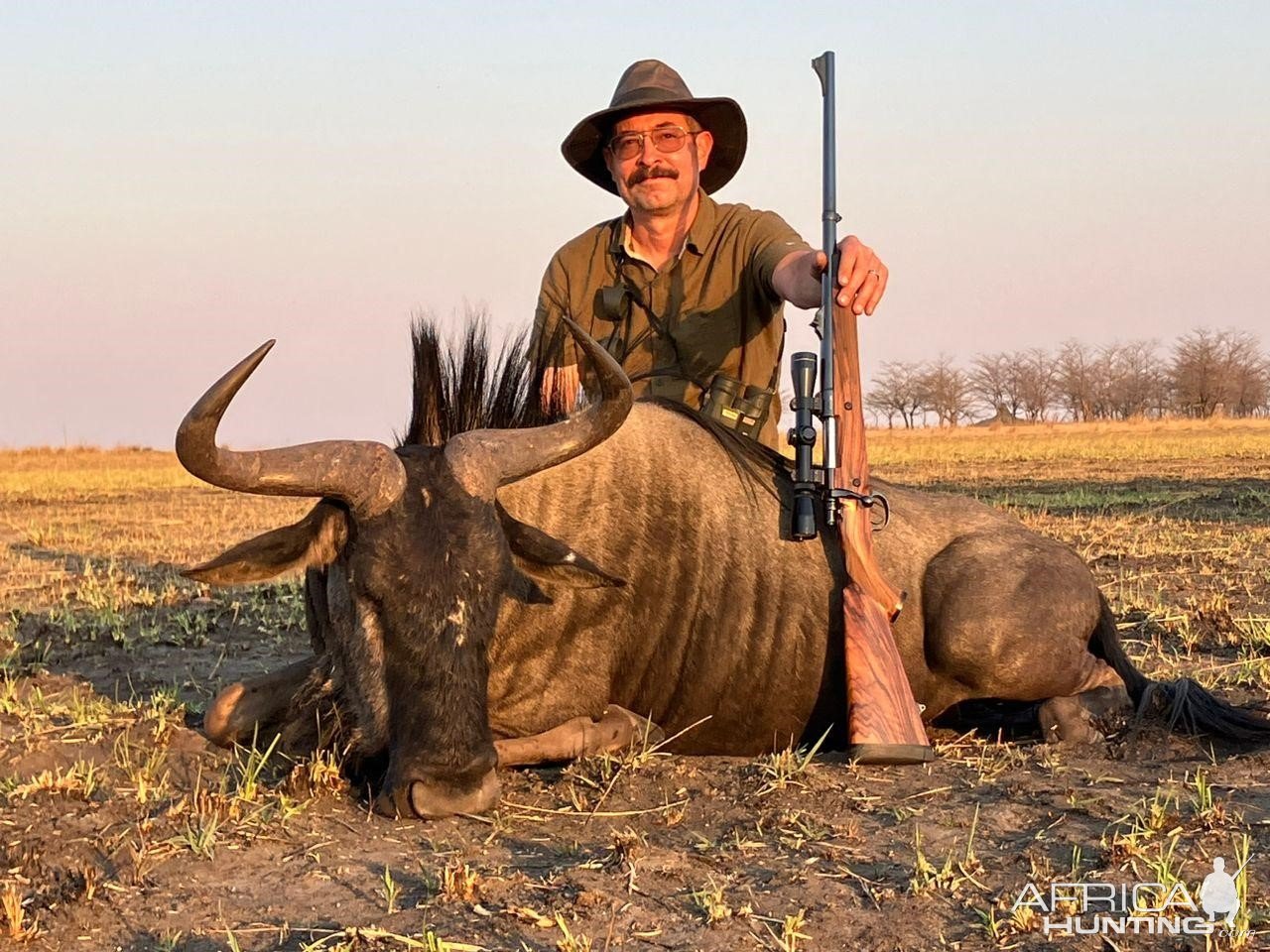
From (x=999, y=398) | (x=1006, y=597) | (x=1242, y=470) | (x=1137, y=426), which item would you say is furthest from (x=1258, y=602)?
(x=999, y=398)

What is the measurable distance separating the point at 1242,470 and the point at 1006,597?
15.9 meters

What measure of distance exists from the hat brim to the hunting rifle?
53.8 inches

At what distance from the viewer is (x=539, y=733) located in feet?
13.9

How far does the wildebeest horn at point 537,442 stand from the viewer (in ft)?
12.3

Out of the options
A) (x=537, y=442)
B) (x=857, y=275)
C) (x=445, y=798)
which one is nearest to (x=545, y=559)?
(x=537, y=442)

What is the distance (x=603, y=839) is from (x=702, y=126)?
4.10 m

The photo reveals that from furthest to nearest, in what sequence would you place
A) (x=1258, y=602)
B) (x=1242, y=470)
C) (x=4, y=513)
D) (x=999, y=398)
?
(x=999, y=398) < (x=1242, y=470) < (x=4, y=513) < (x=1258, y=602)

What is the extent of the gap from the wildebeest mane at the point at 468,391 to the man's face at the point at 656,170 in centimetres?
172

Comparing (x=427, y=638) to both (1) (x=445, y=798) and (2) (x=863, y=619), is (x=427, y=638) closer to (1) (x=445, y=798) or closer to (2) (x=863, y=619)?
(1) (x=445, y=798)

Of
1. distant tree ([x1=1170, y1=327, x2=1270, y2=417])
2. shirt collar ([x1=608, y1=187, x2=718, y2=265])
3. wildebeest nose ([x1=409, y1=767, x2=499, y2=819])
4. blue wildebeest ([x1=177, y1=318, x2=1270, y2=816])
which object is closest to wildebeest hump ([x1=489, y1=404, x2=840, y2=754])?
blue wildebeest ([x1=177, y1=318, x2=1270, y2=816])

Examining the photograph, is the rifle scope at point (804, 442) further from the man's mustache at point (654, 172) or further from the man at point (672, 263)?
the man's mustache at point (654, 172)

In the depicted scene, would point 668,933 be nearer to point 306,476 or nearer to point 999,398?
point 306,476

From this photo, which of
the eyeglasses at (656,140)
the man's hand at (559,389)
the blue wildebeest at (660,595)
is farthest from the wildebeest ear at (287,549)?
the eyeglasses at (656,140)

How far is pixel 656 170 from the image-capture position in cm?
608
